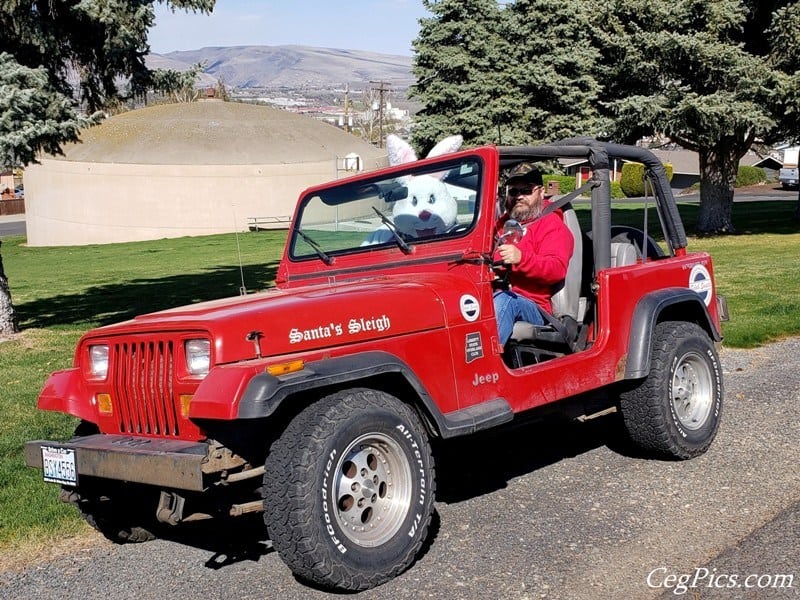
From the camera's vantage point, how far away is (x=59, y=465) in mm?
4363

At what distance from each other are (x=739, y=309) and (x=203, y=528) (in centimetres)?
871

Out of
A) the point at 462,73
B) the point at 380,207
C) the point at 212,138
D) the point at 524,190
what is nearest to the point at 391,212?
the point at 380,207

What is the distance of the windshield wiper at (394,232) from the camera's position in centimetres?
539

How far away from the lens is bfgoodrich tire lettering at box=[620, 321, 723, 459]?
5695 millimetres

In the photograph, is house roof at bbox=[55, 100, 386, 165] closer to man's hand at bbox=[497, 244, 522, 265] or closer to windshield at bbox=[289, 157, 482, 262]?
windshield at bbox=[289, 157, 482, 262]

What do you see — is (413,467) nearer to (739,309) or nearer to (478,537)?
(478,537)

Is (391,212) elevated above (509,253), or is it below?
above

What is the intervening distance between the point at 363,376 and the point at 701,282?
3.06 m

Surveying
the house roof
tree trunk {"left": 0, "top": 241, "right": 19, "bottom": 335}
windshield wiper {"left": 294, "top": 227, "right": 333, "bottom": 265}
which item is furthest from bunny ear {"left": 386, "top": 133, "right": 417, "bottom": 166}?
the house roof

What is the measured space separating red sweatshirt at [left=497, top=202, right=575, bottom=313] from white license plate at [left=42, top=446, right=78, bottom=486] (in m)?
2.53

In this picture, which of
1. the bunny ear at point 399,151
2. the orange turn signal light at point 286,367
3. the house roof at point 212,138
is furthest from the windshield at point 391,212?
the house roof at point 212,138

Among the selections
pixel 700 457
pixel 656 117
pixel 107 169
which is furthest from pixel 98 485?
pixel 107 169

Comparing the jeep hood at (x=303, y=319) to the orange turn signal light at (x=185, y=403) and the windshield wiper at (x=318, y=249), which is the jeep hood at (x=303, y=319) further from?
the windshield wiper at (x=318, y=249)

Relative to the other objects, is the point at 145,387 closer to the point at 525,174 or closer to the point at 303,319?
the point at 303,319
